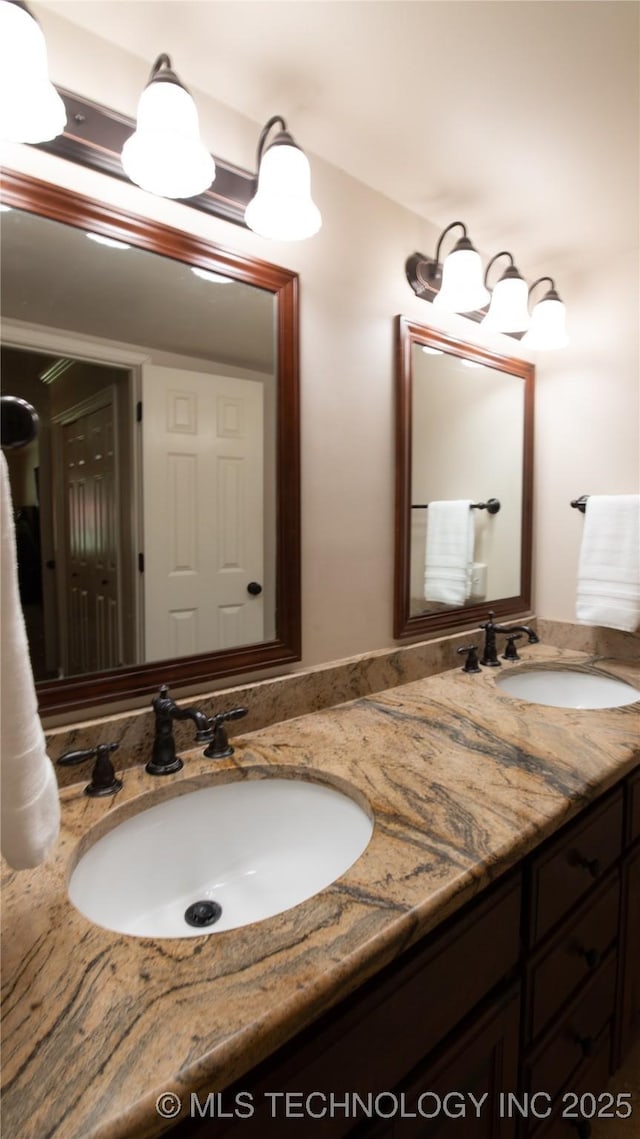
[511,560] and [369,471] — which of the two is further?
[511,560]

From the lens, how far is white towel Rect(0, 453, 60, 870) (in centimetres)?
45

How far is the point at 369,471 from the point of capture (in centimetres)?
133

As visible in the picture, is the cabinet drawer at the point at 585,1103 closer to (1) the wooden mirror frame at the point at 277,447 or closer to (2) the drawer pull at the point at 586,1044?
(2) the drawer pull at the point at 586,1044

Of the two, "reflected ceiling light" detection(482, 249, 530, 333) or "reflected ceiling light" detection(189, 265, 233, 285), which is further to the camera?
"reflected ceiling light" detection(482, 249, 530, 333)

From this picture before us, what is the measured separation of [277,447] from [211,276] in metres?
0.37

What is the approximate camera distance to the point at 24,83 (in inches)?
28.8

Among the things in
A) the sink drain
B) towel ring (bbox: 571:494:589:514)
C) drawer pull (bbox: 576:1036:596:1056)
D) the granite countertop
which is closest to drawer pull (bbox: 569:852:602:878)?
the granite countertop

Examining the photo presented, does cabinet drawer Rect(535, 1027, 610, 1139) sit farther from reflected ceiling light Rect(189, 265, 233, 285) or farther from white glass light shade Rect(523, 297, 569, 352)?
white glass light shade Rect(523, 297, 569, 352)

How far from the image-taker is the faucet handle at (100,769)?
833mm

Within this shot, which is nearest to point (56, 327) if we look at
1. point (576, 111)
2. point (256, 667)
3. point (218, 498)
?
point (218, 498)

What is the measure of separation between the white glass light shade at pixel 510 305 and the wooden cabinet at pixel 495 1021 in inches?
49.3

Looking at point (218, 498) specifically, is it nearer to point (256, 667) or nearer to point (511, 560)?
point (256, 667)

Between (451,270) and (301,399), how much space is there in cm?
57

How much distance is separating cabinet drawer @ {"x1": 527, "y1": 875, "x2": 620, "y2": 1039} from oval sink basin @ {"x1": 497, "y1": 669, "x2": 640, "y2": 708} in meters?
→ 0.60
